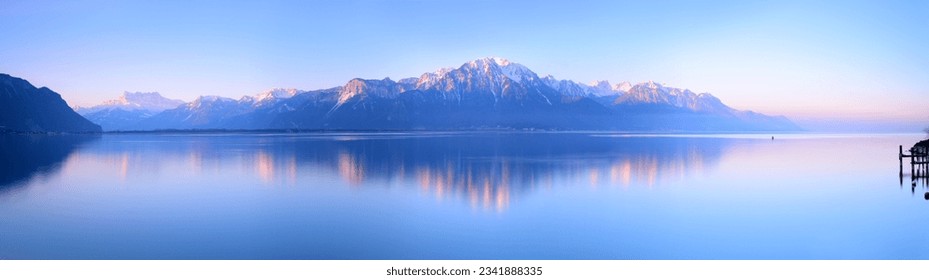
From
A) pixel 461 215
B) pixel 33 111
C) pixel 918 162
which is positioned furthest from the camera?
pixel 33 111

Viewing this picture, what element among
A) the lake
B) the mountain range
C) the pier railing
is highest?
the mountain range

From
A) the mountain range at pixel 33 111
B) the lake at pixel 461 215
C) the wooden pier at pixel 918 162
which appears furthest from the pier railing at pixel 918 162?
the mountain range at pixel 33 111

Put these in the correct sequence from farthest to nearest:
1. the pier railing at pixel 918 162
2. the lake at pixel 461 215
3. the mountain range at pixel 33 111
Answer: the mountain range at pixel 33 111 < the pier railing at pixel 918 162 < the lake at pixel 461 215

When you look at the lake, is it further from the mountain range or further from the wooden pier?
the mountain range

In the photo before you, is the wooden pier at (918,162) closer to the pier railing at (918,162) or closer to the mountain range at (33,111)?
the pier railing at (918,162)

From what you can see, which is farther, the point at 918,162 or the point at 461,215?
the point at 918,162

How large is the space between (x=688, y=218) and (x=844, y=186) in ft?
40.4

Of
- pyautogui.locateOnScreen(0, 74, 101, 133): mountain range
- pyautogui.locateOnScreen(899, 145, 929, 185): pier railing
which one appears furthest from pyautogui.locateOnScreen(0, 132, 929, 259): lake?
pyautogui.locateOnScreen(0, 74, 101, 133): mountain range

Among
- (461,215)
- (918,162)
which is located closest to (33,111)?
(461,215)

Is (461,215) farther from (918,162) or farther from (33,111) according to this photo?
(33,111)

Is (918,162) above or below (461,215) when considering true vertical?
above
